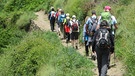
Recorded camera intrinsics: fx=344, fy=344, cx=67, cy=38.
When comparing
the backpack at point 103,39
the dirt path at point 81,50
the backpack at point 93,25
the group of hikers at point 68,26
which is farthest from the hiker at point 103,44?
the group of hikers at point 68,26

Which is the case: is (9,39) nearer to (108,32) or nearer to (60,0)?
(60,0)

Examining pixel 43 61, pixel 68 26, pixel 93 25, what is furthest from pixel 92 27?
pixel 68 26

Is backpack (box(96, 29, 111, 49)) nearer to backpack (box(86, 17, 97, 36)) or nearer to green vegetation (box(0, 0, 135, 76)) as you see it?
green vegetation (box(0, 0, 135, 76))

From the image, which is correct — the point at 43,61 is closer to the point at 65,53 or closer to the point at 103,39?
the point at 65,53

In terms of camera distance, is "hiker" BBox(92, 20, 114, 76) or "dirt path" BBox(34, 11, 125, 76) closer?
"hiker" BBox(92, 20, 114, 76)

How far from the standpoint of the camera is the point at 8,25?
27.6 metres

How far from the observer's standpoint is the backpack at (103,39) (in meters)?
8.41

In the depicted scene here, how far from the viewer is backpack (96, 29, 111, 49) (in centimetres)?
841

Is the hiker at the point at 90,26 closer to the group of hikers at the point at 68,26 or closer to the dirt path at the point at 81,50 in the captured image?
the dirt path at the point at 81,50

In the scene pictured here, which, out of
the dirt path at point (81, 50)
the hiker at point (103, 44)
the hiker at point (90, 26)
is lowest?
the dirt path at point (81, 50)

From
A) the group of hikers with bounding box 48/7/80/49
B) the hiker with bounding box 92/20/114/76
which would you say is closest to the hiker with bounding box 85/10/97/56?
the group of hikers with bounding box 48/7/80/49

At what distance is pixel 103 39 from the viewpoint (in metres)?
8.41

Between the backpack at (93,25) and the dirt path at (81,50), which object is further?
the backpack at (93,25)

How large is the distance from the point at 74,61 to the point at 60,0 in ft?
Answer: 44.8
